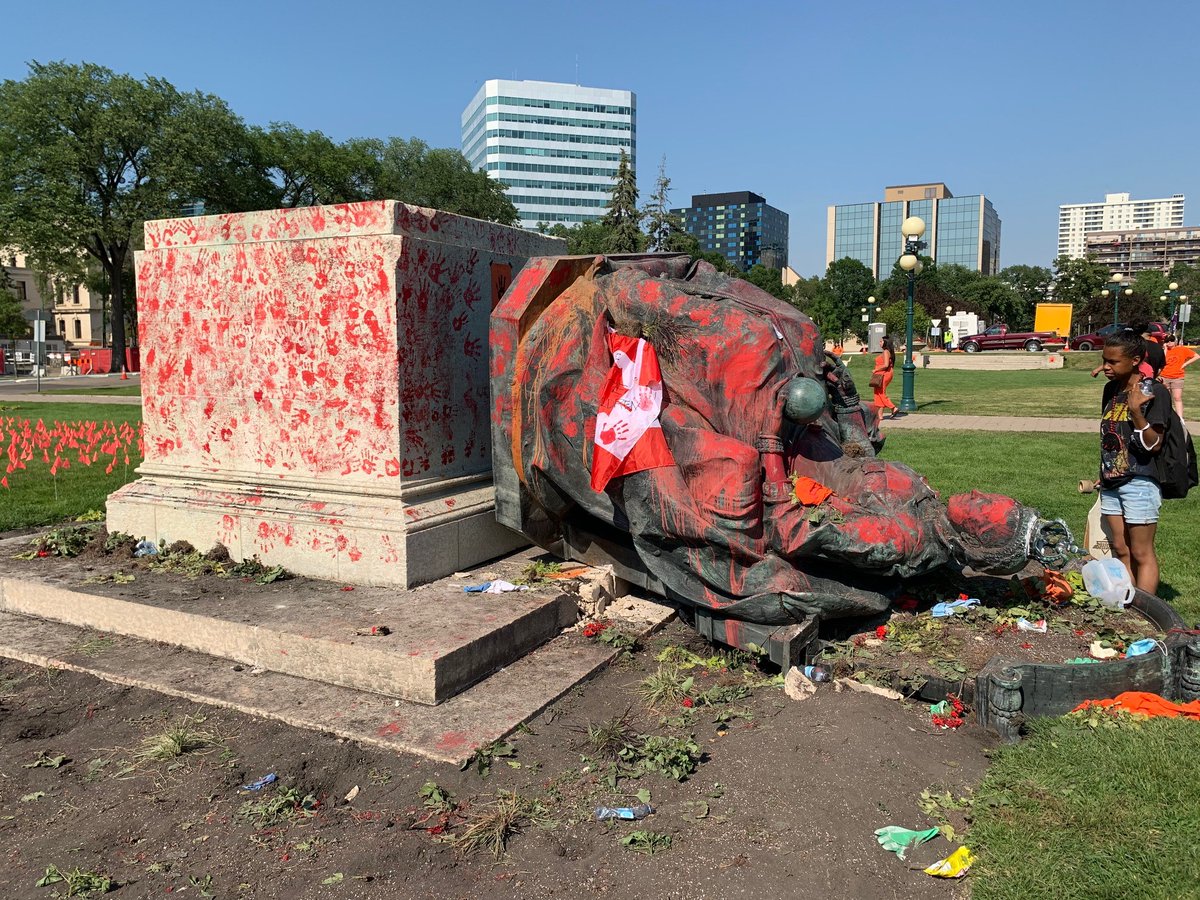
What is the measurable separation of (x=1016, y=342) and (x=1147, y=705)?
4946 cm

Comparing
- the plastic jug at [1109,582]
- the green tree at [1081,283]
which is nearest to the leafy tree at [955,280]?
the green tree at [1081,283]

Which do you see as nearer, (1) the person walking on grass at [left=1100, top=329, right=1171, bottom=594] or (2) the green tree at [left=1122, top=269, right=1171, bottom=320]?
(1) the person walking on grass at [left=1100, top=329, right=1171, bottom=594]

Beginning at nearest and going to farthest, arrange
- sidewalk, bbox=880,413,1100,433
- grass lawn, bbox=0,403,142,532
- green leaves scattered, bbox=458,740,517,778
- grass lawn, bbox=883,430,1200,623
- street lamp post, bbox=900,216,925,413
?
green leaves scattered, bbox=458,740,517,778 → grass lawn, bbox=883,430,1200,623 → grass lawn, bbox=0,403,142,532 → sidewalk, bbox=880,413,1100,433 → street lamp post, bbox=900,216,925,413

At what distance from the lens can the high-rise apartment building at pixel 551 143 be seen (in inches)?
4948

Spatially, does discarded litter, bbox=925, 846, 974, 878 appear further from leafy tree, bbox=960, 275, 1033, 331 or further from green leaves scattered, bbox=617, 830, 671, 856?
leafy tree, bbox=960, 275, 1033, 331

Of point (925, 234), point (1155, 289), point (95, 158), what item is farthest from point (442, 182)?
point (925, 234)

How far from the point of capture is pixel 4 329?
51.4 m

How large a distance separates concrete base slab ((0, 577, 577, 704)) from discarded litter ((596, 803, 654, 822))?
105 cm

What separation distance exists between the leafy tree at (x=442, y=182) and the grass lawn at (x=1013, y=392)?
29.4m

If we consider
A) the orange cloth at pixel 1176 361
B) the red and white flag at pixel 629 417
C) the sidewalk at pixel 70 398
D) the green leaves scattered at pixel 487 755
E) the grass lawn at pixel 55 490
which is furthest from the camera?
the sidewalk at pixel 70 398

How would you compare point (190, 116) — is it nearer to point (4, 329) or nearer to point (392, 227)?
point (4, 329)

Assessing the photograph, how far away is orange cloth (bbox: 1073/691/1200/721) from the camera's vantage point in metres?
3.40

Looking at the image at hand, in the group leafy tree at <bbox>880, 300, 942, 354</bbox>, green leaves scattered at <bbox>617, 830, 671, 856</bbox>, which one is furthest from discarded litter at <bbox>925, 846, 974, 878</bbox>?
leafy tree at <bbox>880, 300, 942, 354</bbox>

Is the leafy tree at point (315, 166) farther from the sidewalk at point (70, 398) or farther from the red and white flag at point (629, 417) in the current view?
the red and white flag at point (629, 417)
